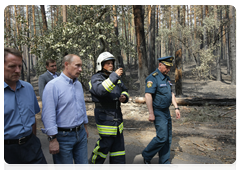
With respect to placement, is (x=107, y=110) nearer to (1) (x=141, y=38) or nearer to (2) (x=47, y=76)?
(2) (x=47, y=76)

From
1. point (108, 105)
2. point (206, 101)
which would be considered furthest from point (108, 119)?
point (206, 101)

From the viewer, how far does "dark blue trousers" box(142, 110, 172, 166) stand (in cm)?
365

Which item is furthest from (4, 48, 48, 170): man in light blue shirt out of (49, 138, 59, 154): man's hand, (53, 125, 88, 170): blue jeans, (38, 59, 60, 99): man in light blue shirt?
(38, 59, 60, 99): man in light blue shirt

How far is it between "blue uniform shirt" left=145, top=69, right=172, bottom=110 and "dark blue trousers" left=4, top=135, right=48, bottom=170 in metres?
2.23

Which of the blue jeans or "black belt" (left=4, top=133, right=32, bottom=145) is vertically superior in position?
"black belt" (left=4, top=133, right=32, bottom=145)

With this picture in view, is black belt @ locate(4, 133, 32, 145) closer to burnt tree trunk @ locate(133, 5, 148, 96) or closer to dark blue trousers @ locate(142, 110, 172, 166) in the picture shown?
dark blue trousers @ locate(142, 110, 172, 166)

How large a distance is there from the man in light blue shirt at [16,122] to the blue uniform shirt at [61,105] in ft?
0.78

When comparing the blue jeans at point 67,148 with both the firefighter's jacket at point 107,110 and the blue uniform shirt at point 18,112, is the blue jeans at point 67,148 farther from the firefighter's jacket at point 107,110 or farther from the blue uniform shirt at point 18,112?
the firefighter's jacket at point 107,110

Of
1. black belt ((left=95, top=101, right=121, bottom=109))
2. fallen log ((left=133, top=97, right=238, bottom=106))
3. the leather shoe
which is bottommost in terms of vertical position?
the leather shoe

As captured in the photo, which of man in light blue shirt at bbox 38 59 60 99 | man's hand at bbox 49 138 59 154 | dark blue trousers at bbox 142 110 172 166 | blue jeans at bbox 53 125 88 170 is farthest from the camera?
man in light blue shirt at bbox 38 59 60 99

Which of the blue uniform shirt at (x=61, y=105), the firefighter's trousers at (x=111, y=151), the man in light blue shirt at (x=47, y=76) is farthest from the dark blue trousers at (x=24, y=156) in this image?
the man in light blue shirt at (x=47, y=76)

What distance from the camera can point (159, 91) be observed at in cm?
378

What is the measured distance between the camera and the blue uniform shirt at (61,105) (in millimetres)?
2408

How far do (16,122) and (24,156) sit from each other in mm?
370
